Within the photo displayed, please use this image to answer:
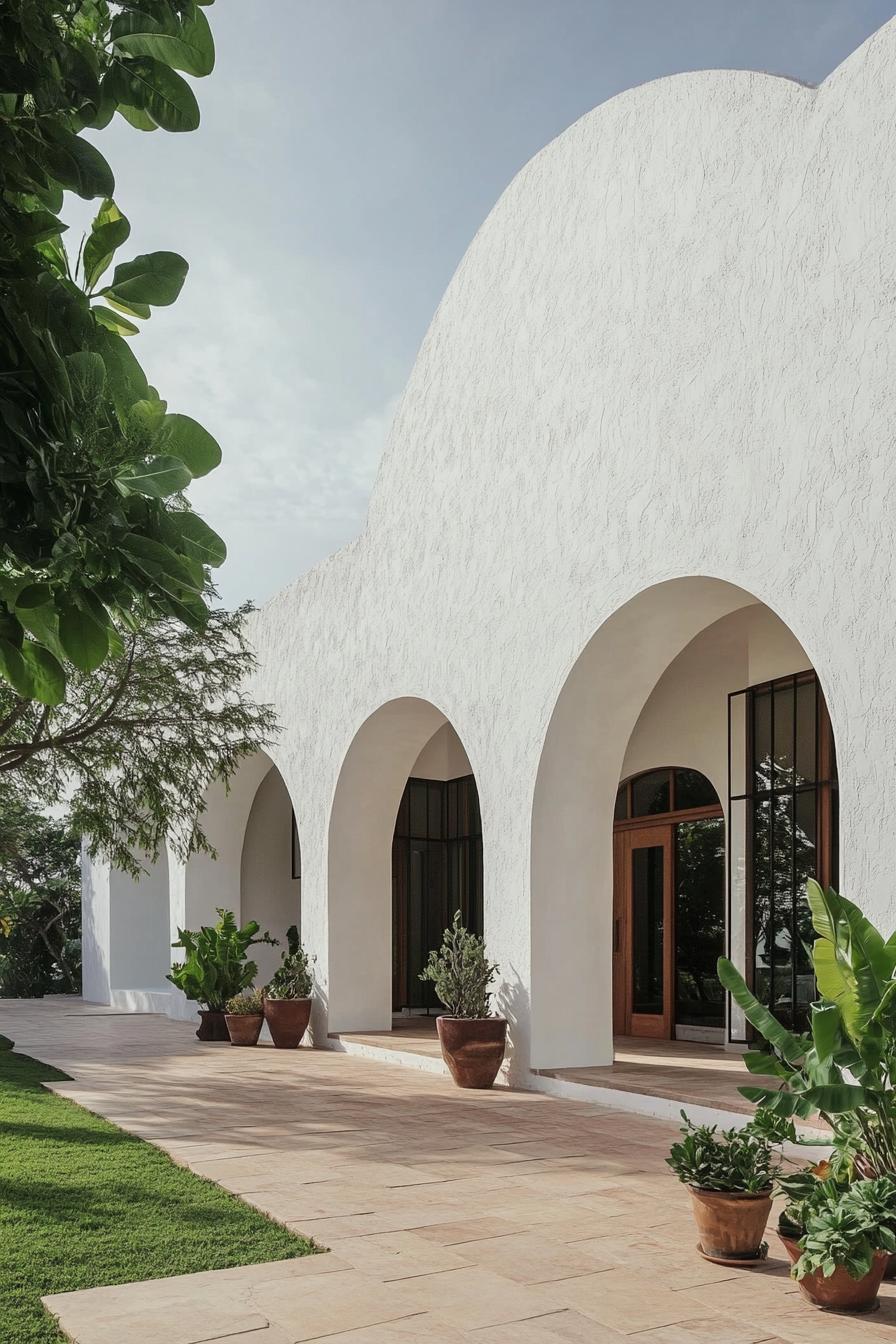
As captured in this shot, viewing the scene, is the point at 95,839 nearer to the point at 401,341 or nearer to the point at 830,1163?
the point at 401,341

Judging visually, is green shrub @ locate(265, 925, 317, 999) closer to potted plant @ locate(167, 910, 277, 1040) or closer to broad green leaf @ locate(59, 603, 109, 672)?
potted plant @ locate(167, 910, 277, 1040)

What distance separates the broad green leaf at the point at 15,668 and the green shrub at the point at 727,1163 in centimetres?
445

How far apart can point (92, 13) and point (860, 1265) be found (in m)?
5.08

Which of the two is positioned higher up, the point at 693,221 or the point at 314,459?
the point at 314,459

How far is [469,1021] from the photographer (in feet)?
35.4

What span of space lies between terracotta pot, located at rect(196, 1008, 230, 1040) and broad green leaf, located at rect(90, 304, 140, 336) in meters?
14.9

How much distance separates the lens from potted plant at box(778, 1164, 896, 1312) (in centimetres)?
507

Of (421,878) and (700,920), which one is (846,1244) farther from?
(421,878)

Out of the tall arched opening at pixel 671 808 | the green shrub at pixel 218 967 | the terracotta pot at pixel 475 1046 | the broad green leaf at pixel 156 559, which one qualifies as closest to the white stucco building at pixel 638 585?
the tall arched opening at pixel 671 808

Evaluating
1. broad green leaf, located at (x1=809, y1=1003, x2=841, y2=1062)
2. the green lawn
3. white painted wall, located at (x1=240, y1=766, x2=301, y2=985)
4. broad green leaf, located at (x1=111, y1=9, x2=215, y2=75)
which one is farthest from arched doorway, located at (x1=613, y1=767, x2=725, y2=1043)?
broad green leaf, located at (x1=111, y1=9, x2=215, y2=75)

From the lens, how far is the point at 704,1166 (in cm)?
579

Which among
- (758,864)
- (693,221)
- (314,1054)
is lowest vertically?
(314,1054)

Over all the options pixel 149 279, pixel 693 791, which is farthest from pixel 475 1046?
pixel 149 279

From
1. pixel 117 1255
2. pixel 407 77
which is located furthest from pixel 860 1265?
pixel 407 77
